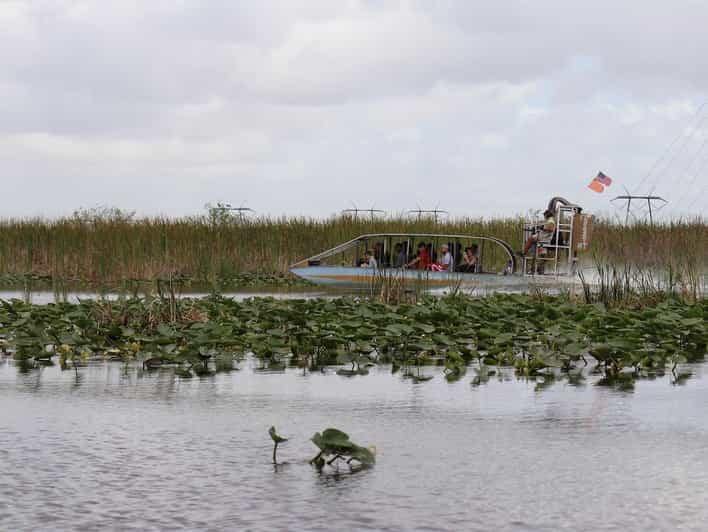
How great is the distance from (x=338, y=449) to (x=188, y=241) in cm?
2746

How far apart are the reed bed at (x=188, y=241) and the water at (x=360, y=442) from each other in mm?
19364

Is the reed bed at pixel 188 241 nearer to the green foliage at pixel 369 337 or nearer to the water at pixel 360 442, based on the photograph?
the green foliage at pixel 369 337

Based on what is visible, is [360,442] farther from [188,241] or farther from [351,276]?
[188,241]

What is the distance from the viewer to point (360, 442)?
709 cm

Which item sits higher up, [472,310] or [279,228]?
[279,228]

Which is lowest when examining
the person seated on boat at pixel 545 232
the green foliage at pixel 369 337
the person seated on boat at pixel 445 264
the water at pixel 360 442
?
the water at pixel 360 442

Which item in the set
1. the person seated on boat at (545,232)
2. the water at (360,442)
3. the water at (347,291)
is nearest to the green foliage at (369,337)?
the water at (360,442)

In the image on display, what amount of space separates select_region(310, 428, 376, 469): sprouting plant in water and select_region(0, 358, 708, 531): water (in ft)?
0.25

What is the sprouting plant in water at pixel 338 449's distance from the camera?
6.26m

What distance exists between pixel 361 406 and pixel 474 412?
0.86 meters

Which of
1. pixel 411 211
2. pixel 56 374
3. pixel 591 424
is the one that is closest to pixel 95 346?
pixel 56 374

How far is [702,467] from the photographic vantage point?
6336 mm

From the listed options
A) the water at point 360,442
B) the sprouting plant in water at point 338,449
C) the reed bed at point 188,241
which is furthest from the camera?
the reed bed at point 188,241

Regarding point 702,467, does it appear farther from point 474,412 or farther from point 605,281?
point 605,281
